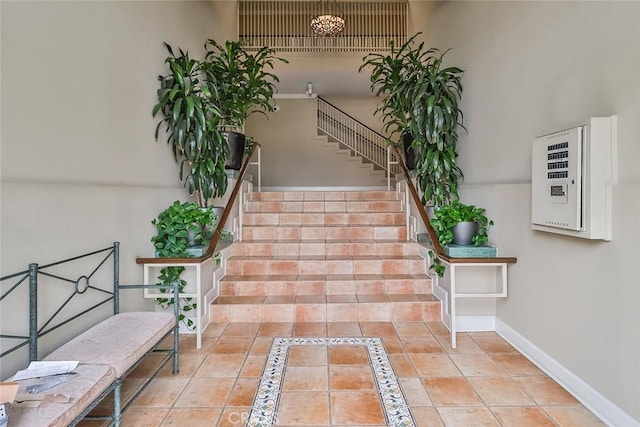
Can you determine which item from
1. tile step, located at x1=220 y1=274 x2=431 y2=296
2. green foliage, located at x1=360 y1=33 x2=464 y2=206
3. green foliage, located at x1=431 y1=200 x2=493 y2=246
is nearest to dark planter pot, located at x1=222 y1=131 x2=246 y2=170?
tile step, located at x1=220 y1=274 x2=431 y2=296

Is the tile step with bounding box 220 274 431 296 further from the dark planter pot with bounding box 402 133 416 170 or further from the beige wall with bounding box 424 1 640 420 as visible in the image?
the dark planter pot with bounding box 402 133 416 170

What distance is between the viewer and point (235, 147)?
417 cm

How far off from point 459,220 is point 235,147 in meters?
2.55

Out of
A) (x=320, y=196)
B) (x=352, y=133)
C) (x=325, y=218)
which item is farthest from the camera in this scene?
(x=352, y=133)

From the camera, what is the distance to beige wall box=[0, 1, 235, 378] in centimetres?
166

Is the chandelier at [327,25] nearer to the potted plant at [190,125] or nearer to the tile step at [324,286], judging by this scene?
the potted plant at [190,125]

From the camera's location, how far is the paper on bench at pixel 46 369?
1454 millimetres

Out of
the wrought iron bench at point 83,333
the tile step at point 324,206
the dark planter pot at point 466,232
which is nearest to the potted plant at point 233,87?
the tile step at point 324,206

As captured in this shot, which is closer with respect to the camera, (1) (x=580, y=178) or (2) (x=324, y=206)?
(1) (x=580, y=178)

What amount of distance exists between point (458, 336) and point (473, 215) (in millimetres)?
1016

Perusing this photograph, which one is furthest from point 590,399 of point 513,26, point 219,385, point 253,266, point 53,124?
point 53,124

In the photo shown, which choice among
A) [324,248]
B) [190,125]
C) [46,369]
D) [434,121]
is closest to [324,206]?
[324,248]

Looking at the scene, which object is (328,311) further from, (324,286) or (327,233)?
(327,233)

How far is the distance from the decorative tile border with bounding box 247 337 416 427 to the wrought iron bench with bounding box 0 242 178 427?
2.09 feet
